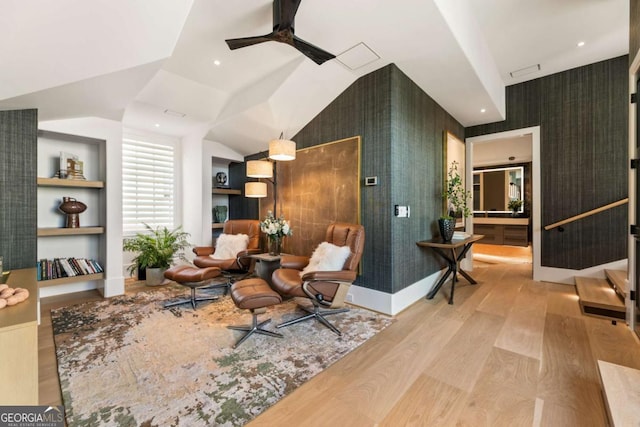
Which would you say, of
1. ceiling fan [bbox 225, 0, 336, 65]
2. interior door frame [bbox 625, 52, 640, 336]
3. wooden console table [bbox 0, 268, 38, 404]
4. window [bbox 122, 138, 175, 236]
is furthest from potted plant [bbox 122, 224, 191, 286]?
interior door frame [bbox 625, 52, 640, 336]

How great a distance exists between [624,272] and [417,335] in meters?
3.34

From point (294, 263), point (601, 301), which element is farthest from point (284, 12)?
point (601, 301)

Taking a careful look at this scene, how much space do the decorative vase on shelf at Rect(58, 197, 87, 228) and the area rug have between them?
117 centimetres

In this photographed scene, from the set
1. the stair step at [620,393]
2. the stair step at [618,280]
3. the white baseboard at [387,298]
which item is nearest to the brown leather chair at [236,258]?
the white baseboard at [387,298]

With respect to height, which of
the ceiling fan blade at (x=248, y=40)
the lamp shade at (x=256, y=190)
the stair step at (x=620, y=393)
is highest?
the ceiling fan blade at (x=248, y=40)

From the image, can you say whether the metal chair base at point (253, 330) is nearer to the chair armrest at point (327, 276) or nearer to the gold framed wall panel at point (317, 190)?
the chair armrest at point (327, 276)

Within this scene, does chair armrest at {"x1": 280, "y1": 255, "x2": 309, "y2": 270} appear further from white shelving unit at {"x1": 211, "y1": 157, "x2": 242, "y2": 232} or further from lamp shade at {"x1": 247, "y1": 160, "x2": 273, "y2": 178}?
white shelving unit at {"x1": 211, "y1": 157, "x2": 242, "y2": 232}

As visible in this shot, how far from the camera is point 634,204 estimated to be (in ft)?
7.21

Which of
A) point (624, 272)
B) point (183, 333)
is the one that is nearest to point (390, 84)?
point (183, 333)

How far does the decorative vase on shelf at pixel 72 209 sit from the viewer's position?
3465 millimetres

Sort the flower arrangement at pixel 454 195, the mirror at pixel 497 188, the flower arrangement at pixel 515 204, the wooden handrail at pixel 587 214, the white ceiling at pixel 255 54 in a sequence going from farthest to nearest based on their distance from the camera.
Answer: the mirror at pixel 497 188 < the flower arrangement at pixel 515 204 < the flower arrangement at pixel 454 195 < the wooden handrail at pixel 587 214 < the white ceiling at pixel 255 54

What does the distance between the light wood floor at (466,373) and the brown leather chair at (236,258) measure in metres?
1.69

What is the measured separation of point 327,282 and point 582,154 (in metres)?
4.39

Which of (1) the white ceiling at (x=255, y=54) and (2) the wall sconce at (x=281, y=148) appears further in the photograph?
(2) the wall sconce at (x=281, y=148)
